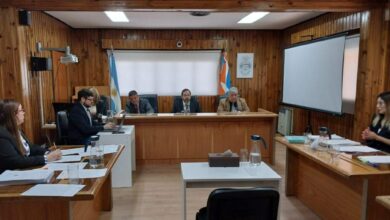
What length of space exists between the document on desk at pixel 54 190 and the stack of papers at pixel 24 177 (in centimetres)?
7

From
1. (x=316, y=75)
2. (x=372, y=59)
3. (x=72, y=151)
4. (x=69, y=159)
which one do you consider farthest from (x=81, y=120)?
(x=316, y=75)

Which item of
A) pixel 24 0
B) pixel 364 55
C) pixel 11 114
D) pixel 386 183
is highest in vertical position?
pixel 24 0

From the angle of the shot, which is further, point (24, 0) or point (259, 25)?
point (259, 25)

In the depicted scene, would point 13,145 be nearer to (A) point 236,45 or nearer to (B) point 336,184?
(B) point 336,184

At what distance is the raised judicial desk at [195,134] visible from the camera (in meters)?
4.59

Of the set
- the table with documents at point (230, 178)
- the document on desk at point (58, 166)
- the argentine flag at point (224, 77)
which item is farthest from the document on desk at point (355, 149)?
the argentine flag at point (224, 77)

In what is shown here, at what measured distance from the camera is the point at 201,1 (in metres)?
3.50

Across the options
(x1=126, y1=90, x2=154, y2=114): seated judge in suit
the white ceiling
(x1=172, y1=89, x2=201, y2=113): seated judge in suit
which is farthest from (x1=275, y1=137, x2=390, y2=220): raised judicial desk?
the white ceiling

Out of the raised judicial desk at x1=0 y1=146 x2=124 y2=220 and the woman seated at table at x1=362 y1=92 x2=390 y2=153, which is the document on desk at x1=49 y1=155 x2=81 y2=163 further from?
the woman seated at table at x1=362 y1=92 x2=390 y2=153

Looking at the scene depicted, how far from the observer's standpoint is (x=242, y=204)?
1.53 meters

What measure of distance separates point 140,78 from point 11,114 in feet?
15.5

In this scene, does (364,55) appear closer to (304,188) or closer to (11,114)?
(304,188)

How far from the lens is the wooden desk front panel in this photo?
15.1ft

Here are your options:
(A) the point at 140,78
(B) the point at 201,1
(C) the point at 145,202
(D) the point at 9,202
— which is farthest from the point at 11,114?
(A) the point at 140,78
